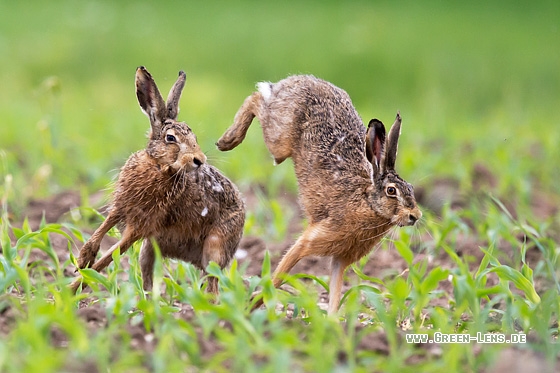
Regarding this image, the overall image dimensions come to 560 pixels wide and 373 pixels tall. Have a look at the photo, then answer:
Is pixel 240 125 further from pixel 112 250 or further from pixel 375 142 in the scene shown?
pixel 112 250

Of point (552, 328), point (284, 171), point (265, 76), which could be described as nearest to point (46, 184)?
point (284, 171)

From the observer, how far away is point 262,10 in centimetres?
1997

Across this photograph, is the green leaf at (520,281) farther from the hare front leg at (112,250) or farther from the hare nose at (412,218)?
the hare front leg at (112,250)

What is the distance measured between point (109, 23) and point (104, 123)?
6.48m

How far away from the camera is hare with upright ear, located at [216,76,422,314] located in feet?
18.3

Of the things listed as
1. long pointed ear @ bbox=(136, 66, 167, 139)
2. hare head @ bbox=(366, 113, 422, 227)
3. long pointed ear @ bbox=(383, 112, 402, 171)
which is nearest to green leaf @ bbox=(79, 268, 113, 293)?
long pointed ear @ bbox=(136, 66, 167, 139)

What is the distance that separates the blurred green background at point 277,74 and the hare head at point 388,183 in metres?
1.07

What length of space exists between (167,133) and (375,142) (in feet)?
3.85

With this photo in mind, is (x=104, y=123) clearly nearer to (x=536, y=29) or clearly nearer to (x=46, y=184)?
(x=46, y=184)

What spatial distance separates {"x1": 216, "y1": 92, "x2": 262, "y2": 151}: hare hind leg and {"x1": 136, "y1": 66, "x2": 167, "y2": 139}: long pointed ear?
2.83 ft

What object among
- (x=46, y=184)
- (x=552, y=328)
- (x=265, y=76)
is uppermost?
(x=265, y=76)

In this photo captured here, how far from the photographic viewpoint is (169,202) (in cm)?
567

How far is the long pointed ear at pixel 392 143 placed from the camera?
5516 mm

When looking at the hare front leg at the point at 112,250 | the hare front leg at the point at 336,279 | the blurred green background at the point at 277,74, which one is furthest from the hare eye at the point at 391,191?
the hare front leg at the point at 112,250
